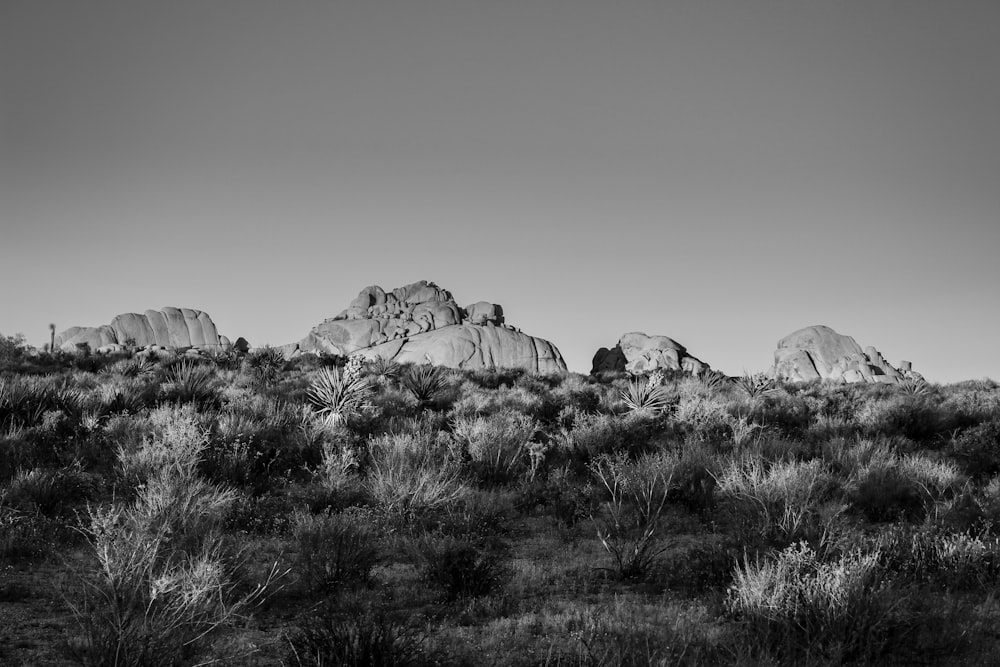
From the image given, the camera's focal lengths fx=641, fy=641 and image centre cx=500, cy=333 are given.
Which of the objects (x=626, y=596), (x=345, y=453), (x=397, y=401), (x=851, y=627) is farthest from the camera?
(x=397, y=401)

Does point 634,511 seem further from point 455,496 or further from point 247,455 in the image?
point 247,455

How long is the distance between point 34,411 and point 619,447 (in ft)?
34.1

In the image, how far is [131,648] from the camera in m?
3.66

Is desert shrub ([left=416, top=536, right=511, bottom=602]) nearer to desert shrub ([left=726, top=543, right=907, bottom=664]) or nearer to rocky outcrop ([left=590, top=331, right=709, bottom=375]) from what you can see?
desert shrub ([left=726, top=543, right=907, bottom=664])

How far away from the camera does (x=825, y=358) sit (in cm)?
5675

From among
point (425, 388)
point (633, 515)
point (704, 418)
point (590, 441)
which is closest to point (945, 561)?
point (633, 515)

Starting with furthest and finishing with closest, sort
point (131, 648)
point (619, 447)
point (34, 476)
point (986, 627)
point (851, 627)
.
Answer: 1. point (619, 447)
2. point (34, 476)
3. point (986, 627)
4. point (851, 627)
5. point (131, 648)

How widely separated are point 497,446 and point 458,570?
4.51m

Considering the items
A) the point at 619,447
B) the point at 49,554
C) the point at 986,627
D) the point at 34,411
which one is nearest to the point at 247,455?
the point at 49,554

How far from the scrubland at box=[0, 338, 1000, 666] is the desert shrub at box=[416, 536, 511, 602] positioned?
0.02m

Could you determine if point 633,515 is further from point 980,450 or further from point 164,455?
point 980,450

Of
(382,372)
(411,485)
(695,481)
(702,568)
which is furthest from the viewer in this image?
(382,372)

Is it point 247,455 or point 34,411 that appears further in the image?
point 34,411

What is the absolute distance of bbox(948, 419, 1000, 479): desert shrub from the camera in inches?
394
